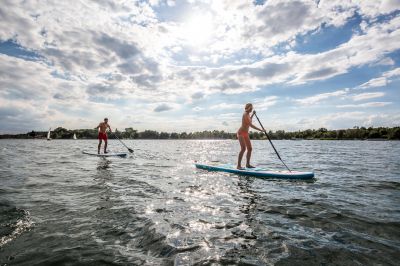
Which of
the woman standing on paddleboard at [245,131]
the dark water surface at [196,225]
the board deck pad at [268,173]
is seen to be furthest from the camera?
the woman standing on paddleboard at [245,131]

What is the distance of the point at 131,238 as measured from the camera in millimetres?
4500

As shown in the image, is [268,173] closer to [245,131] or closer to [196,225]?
[245,131]

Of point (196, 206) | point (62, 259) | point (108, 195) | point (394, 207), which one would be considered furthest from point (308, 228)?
A: point (108, 195)

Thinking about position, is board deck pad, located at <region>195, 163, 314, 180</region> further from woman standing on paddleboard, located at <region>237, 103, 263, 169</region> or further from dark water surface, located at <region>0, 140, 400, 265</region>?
dark water surface, located at <region>0, 140, 400, 265</region>

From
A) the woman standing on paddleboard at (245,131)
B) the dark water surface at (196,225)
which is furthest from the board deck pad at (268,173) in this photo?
the dark water surface at (196,225)

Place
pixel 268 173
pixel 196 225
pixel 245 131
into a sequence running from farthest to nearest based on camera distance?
pixel 245 131
pixel 268 173
pixel 196 225

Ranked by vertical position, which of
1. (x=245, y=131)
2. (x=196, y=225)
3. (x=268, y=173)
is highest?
(x=245, y=131)

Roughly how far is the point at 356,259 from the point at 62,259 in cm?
448

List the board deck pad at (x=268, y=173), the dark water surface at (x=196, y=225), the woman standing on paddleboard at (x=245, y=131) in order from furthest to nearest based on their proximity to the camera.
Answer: the woman standing on paddleboard at (x=245, y=131)
the board deck pad at (x=268, y=173)
the dark water surface at (x=196, y=225)

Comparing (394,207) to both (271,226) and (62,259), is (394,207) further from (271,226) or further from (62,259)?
(62,259)

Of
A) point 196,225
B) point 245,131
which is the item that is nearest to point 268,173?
point 245,131

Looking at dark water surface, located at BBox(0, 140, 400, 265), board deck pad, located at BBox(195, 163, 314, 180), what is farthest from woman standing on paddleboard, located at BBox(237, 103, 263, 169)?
dark water surface, located at BBox(0, 140, 400, 265)

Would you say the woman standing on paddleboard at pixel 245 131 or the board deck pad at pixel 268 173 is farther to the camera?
the woman standing on paddleboard at pixel 245 131

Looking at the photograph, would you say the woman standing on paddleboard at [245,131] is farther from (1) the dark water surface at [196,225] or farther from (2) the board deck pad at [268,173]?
(1) the dark water surface at [196,225]
